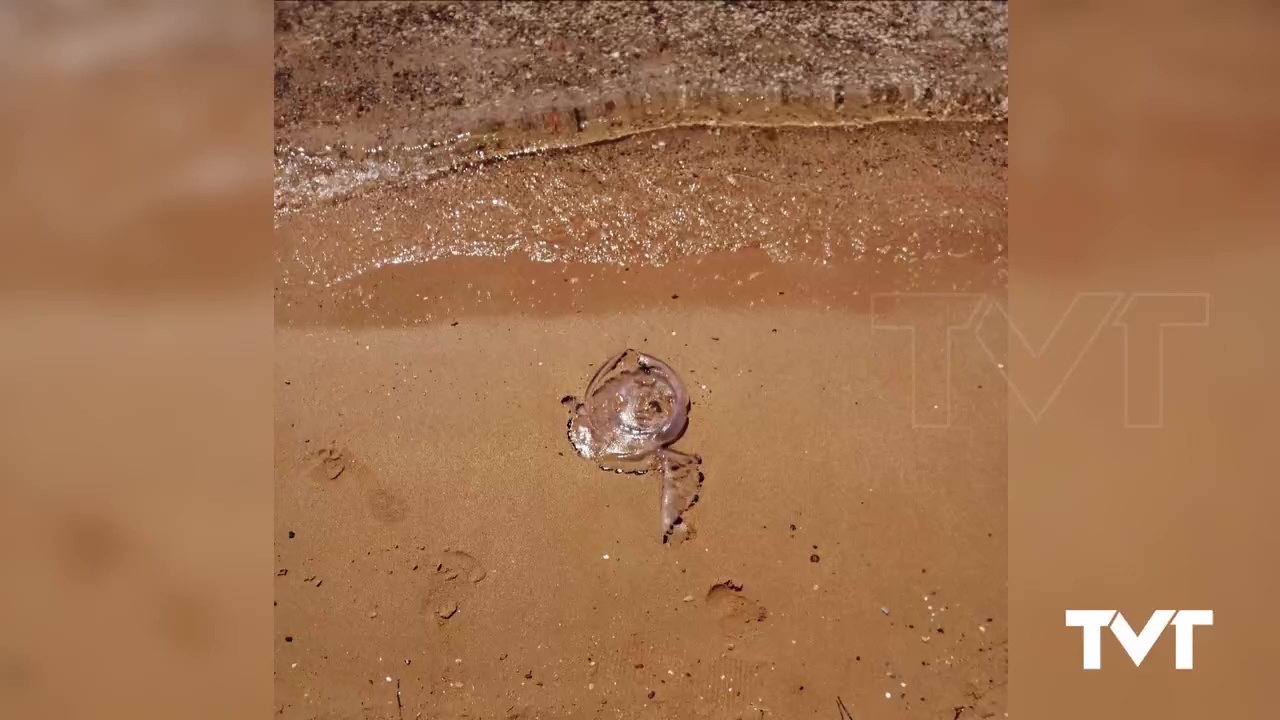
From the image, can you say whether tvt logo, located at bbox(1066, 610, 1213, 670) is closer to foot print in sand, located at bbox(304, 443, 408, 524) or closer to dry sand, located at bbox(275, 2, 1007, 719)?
dry sand, located at bbox(275, 2, 1007, 719)

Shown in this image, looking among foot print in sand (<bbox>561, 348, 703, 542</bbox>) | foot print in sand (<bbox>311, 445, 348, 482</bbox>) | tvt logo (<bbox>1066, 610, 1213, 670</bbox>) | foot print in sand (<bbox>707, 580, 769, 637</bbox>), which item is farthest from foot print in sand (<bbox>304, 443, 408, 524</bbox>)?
tvt logo (<bbox>1066, 610, 1213, 670</bbox>)

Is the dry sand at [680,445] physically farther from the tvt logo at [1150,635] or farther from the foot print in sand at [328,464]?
the tvt logo at [1150,635]

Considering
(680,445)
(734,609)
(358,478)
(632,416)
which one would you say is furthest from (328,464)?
(734,609)

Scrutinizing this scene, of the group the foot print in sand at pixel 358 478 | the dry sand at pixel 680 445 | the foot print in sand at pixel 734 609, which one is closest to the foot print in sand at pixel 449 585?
the dry sand at pixel 680 445

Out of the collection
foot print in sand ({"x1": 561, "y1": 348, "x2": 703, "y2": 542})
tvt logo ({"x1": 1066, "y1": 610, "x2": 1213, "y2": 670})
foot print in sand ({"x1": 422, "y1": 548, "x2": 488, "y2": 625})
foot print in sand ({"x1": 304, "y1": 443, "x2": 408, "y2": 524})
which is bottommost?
tvt logo ({"x1": 1066, "y1": 610, "x2": 1213, "y2": 670})

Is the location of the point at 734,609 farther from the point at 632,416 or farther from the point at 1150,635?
→ the point at 1150,635

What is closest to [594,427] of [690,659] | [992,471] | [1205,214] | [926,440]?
[690,659]
